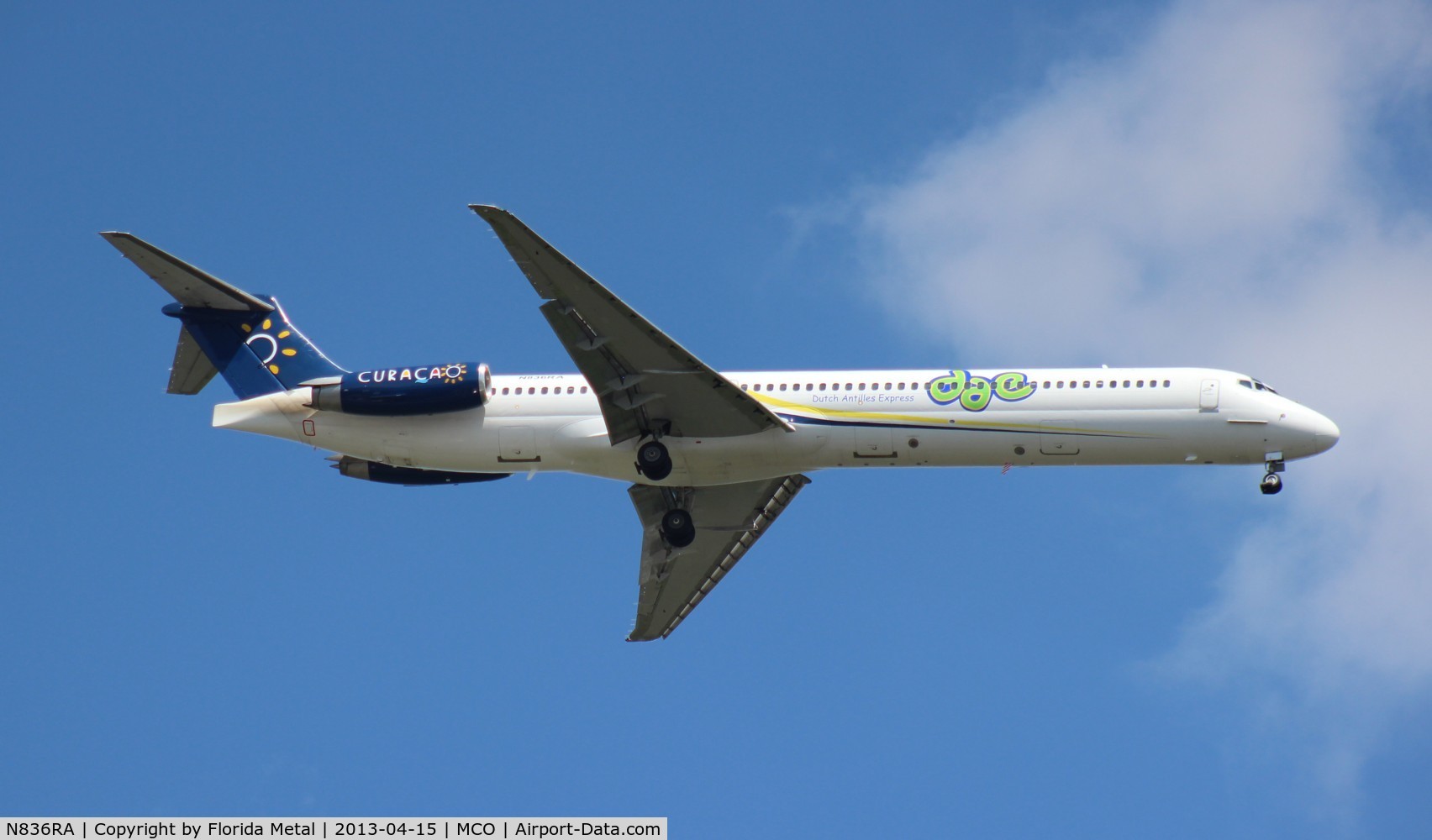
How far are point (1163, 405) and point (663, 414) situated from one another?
9507mm

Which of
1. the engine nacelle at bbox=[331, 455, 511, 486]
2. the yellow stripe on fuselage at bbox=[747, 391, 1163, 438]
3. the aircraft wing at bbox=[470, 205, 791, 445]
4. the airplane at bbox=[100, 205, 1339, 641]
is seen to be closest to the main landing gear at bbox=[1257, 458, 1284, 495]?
the airplane at bbox=[100, 205, 1339, 641]

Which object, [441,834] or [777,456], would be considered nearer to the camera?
[441,834]

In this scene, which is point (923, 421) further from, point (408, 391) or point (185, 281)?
point (185, 281)

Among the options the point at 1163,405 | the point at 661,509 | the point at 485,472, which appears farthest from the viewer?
the point at 661,509

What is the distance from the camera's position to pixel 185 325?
3591 centimetres

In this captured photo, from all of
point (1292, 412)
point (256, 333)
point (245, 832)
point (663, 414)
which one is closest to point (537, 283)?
point (663, 414)

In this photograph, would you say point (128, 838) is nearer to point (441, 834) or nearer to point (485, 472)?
point (441, 834)

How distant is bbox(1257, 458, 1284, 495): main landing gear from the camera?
1286 inches

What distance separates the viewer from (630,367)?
106ft

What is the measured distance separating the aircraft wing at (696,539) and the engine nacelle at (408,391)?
491cm

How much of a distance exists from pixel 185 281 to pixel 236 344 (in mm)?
1654

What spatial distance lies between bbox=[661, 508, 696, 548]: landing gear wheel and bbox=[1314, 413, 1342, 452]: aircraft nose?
1263 centimetres

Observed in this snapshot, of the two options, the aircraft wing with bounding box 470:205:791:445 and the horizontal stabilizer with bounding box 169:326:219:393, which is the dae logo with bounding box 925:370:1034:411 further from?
the horizontal stabilizer with bounding box 169:326:219:393

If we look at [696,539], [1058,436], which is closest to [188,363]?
[696,539]
